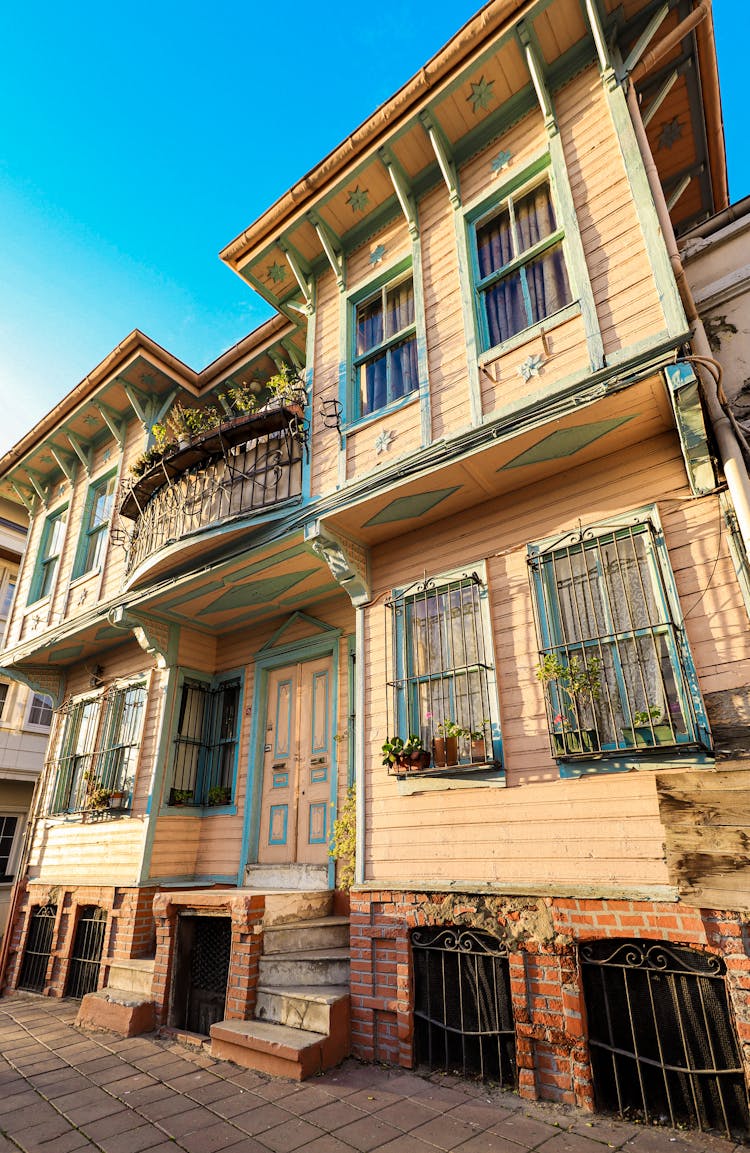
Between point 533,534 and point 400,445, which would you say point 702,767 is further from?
point 400,445

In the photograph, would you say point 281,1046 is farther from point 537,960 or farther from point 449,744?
point 449,744

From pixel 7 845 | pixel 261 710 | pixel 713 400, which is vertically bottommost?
Answer: pixel 7 845

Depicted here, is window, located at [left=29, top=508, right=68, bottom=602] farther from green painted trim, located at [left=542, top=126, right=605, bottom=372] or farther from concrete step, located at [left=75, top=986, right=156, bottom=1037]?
green painted trim, located at [left=542, top=126, right=605, bottom=372]

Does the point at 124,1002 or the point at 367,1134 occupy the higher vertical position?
the point at 124,1002

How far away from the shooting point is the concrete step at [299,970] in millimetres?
5699

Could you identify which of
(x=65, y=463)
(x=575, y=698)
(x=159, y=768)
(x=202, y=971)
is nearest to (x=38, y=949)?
(x=159, y=768)

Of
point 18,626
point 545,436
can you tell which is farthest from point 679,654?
point 18,626

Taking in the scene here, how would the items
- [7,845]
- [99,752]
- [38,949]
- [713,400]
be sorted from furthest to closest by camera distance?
[7,845] < [99,752] < [38,949] < [713,400]

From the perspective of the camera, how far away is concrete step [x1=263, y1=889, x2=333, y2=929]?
611cm

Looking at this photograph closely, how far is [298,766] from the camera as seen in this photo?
804 cm

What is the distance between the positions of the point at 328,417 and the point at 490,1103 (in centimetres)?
645

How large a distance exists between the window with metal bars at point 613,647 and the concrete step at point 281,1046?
299 centimetres

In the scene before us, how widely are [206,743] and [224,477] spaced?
158 inches

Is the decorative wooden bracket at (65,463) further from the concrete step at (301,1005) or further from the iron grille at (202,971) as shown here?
the concrete step at (301,1005)
